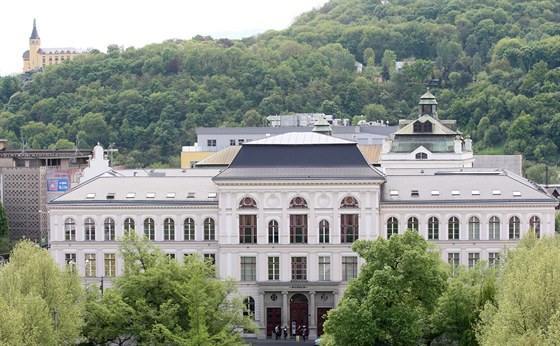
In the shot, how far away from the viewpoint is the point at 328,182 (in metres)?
95.9

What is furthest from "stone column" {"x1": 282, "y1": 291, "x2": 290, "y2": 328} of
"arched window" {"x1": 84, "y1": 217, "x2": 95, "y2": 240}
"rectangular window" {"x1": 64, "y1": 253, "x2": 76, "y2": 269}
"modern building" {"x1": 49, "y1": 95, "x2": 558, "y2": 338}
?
"rectangular window" {"x1": 64, "y1": 253, "x2": 76, "y2": 269}

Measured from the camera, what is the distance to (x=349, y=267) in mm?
96438

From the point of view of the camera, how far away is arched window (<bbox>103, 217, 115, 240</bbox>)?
99.3 m

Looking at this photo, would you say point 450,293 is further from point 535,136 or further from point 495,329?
point 535,136

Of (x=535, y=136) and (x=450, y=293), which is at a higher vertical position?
(x=535, y=136)

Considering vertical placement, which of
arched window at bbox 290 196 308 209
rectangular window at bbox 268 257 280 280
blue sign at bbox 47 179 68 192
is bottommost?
rectangular window at bbox 268 257 280 280

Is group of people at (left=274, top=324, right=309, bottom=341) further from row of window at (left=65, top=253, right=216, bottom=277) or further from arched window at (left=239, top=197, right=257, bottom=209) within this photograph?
row of window at (left=65, top=253, right=216, bottom=277)

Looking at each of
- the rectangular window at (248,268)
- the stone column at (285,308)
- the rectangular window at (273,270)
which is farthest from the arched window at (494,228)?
the rectangular window at (248,268)

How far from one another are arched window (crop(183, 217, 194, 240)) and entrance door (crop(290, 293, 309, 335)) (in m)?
8.08

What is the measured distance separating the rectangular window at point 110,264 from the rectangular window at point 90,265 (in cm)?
79

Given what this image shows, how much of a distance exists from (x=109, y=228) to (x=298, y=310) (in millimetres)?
13545

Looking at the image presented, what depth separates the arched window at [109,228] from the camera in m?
99.3

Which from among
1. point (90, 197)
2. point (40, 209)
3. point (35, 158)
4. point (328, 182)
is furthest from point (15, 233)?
point (328, 182)

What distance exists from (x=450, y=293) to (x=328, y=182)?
20.2 metres
